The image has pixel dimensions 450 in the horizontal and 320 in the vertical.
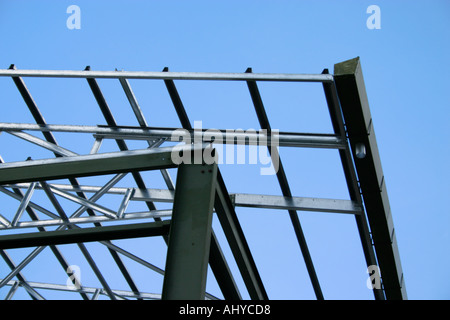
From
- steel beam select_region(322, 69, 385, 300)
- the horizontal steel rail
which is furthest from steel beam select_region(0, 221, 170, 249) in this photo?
steel beam select_region(322, 69, 385, 300)

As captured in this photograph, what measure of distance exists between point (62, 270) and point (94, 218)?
Result: 4361 mm

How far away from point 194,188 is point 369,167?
171 inches

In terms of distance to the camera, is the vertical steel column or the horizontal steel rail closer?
the vertical steel column

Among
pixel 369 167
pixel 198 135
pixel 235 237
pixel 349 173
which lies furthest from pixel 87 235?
pixel 349 173

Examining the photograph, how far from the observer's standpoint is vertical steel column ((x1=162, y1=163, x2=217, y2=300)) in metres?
4.96

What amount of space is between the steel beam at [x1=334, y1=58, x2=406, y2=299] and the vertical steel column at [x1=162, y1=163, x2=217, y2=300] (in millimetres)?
3532

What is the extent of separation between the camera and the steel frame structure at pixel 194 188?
17.7ft

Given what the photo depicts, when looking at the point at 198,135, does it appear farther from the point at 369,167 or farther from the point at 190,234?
the point at 190,234

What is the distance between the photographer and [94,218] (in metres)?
→ 10.6

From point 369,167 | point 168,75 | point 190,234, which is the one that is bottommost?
point 190,234

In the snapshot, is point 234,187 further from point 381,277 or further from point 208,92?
point 381,277

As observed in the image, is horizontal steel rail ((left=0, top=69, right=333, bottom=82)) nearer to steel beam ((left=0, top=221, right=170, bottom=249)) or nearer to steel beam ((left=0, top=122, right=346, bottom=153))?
steel beam ((left=0, top=122, right=346, bottom=153))

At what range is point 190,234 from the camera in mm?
5234

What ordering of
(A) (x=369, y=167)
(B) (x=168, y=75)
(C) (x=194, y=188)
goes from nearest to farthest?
(C) (x=194, y=188)
(A) (x=369, y=167)
(B) (x=168, y=75)
